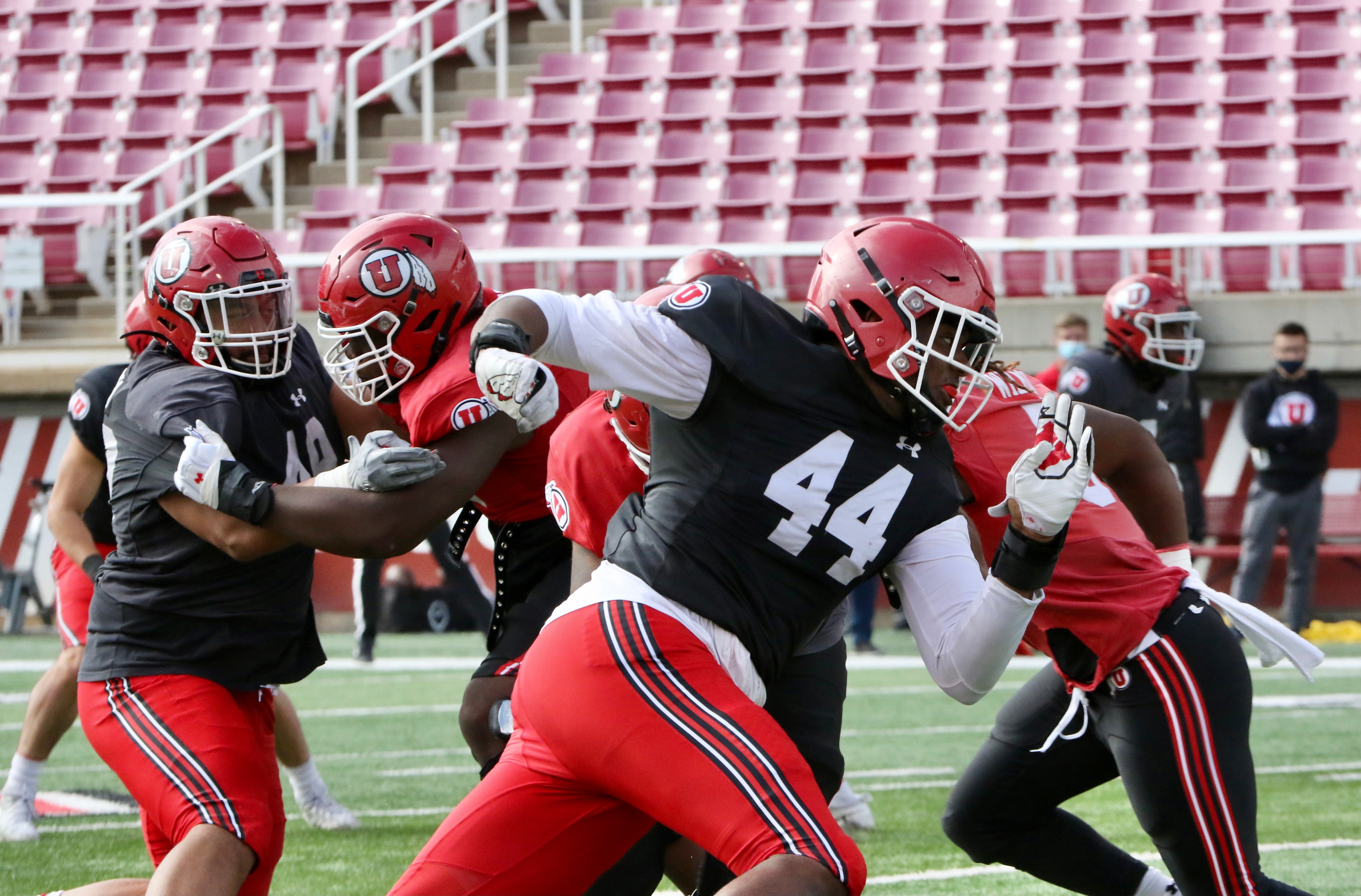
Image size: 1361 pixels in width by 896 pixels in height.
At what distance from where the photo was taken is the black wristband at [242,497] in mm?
2980

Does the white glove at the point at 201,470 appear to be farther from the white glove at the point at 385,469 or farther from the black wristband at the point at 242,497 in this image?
the white glove at the point at 385,469

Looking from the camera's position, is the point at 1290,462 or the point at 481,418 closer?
the point at 481,418

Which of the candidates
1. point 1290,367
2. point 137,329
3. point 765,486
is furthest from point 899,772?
point 1290,367

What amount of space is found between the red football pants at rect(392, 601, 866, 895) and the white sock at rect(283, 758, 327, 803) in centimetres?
276

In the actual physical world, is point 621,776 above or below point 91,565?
above

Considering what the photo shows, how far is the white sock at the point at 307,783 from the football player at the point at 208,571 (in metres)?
1.91

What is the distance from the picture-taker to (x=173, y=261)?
3.40m

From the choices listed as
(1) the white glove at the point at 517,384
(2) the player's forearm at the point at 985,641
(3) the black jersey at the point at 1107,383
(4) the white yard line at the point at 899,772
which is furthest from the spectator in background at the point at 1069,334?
(1) the white glove at the point at 517,384

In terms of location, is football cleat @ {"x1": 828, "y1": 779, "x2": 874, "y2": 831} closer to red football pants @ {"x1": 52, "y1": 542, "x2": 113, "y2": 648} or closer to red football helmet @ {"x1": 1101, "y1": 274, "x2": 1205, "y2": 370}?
red football helmet @ {"x1": 1101, "y1": 274, "x2": 1205, "y2": 370}

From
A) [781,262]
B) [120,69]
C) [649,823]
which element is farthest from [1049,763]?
[120,69]

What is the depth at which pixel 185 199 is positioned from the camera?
13609 mm

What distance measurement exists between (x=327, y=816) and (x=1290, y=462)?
6770 millimetres

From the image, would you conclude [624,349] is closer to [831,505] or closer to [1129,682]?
[831,505]

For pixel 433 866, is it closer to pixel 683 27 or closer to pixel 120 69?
pixel 683 27
